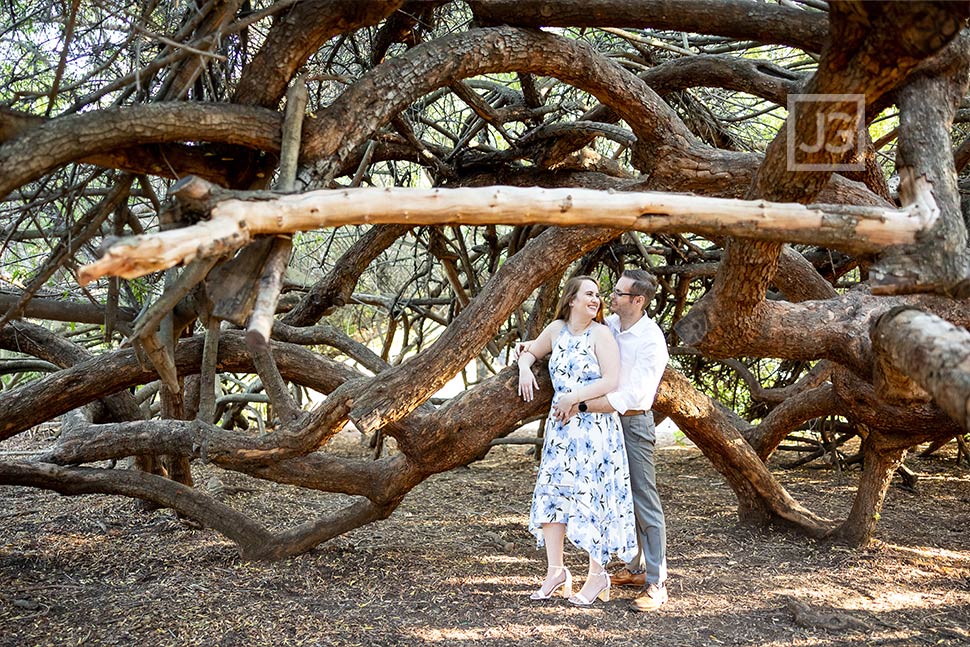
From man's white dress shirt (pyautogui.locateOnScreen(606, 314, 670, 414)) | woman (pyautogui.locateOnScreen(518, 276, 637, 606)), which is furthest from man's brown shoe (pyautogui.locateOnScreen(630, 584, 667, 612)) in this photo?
man's white dress shirt (pyautogui.locateOnScreen(606, 314, 670, 414))

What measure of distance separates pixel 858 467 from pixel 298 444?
5314 mm

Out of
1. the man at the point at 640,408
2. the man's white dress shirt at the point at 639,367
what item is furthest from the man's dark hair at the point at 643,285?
the man's white dress shirt at the point at 639,367

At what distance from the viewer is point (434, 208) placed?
2164 mm

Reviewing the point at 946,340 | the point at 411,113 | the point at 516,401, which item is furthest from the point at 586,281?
the point at 411,113

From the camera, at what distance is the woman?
12.0ft

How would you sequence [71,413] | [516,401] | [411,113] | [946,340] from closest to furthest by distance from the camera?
[946,340], [516,401], [71,413], [411,113]

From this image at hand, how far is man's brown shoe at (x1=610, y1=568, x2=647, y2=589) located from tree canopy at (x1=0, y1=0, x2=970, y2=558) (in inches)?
33.5

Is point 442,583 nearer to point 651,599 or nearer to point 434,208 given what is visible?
point 651,599

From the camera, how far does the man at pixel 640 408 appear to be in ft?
12.0

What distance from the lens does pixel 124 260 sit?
1743mm

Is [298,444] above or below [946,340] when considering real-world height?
below

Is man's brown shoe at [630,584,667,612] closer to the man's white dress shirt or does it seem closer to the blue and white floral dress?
the blue and white floral dress

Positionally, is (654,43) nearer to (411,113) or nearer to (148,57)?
(411,113)

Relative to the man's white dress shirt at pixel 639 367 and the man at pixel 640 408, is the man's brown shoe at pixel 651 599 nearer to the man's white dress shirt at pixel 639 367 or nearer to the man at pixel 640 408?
the man at pixel 640 408
